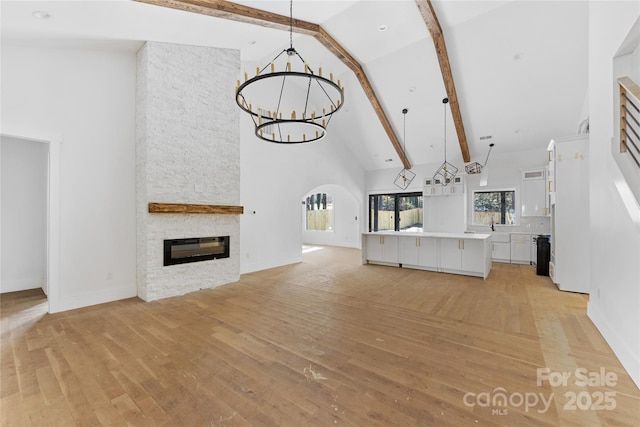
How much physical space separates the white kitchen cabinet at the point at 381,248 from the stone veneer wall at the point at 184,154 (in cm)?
360

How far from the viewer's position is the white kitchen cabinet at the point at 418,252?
646 centimetres

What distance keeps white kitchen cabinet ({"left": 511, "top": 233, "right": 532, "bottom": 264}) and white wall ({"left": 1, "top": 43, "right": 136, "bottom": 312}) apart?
9.36m

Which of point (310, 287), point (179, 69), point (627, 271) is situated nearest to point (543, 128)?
point (627, 271)

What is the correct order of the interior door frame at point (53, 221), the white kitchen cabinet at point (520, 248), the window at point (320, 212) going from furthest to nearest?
the window at point (320, 212)
the white kitchen cabinet at point (520, 248)
the interior door frame at point (53, 221)

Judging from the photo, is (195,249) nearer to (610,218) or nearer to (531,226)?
(610,218)

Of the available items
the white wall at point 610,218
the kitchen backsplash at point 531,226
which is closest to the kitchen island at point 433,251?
the white wall at point 610,218

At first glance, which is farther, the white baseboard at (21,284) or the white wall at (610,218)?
the white baseboard at (21,284)

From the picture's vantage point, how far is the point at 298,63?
21.6ft

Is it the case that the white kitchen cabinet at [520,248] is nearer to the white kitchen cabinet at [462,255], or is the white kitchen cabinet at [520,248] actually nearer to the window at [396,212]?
the white kitchen cabinet at [462,255]

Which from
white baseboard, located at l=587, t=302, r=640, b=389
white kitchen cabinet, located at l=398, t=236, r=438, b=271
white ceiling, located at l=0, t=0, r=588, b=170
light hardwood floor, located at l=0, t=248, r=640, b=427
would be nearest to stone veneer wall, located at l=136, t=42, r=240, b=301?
white ceiling, located at l=0, t=0, r=588, b=170

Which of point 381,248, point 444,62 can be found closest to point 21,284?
point 381,248

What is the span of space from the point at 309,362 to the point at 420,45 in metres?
6.35

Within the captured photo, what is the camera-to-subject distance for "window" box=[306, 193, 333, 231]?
1262 centimetres

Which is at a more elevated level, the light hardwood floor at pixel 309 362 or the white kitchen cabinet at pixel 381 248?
the white kitchen cabinet at pixel 381 248
